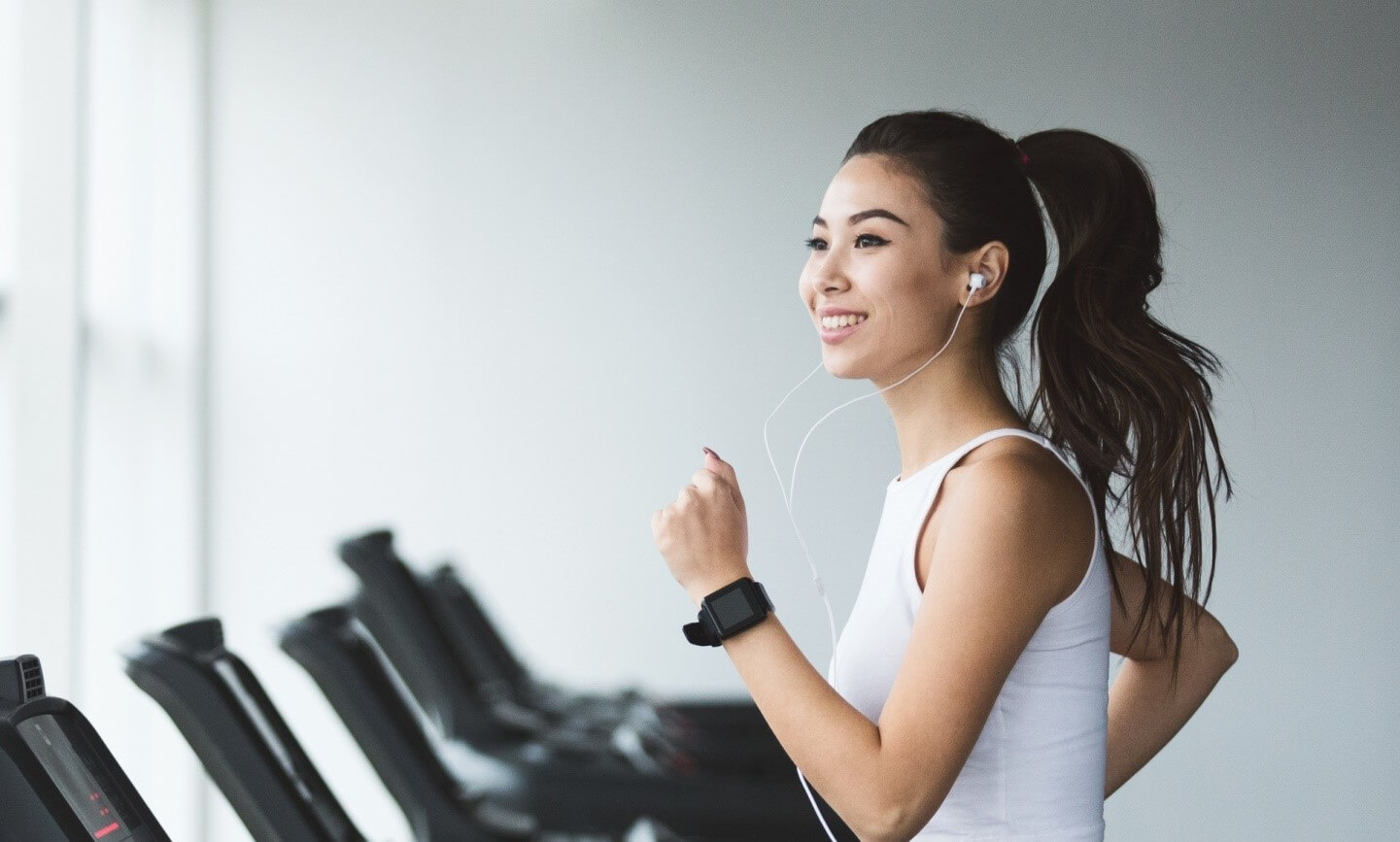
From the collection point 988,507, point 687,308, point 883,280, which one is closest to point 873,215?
point 883,280

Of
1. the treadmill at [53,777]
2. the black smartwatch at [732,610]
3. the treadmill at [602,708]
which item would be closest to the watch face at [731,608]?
the black smartwatch at [732,610]

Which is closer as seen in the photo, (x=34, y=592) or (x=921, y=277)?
(x=921, y=277)

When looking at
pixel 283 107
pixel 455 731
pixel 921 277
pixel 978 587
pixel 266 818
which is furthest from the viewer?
pixel 283 107

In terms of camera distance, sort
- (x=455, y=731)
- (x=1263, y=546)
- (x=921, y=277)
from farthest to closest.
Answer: (x=1263, y=546) → (x=455, y=731) → (x=921, y=277)

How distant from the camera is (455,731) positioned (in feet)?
8.99

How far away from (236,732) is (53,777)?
40 cm

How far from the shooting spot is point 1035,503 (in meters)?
1.06

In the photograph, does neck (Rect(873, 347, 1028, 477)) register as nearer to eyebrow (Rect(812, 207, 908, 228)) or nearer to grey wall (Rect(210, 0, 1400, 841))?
eyebrow (Rect(812, 207, 908, 228))

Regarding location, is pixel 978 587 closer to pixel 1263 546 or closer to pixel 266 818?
pixel 266 818

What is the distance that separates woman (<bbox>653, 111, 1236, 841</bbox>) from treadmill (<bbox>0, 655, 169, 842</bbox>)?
0.52 metres

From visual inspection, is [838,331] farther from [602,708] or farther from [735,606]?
[602,708]

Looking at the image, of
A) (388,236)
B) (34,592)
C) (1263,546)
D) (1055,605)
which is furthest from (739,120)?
(1055,605)

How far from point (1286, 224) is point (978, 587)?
9.98 ft

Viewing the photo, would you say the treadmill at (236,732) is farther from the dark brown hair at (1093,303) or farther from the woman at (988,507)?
the dark brown hair at (1093,303)
